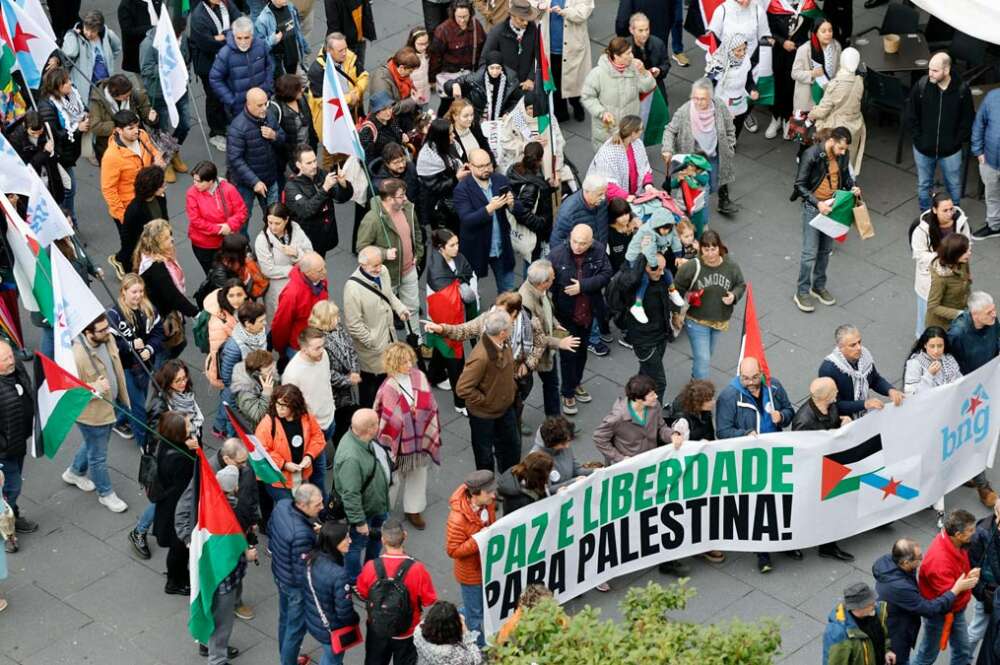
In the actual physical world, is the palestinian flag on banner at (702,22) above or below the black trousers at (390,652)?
above

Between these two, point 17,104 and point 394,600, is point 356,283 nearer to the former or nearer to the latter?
point 394,600

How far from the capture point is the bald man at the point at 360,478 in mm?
13336

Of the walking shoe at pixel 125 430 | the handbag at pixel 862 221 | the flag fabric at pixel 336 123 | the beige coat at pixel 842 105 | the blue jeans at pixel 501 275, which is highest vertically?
the flag fabric at pixel 336 123

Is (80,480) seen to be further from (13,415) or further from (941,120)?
(941,120)

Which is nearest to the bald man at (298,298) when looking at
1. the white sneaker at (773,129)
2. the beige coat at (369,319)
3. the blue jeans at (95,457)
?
the beige coat at (369,319)

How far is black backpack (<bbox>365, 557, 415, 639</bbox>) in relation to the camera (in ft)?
40.1

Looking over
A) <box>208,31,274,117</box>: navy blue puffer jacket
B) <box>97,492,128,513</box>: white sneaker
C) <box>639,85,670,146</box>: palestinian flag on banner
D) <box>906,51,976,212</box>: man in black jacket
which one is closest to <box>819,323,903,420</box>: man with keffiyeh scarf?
<box>906,51,976,212</box>: man in black jacket

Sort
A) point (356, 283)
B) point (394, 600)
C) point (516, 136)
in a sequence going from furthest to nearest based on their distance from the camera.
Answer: point (516, 136)
point (356, 283)
point (394, 600)

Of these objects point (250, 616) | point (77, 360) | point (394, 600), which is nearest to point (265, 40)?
point (77, 360)

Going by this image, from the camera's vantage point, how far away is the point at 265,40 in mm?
18812

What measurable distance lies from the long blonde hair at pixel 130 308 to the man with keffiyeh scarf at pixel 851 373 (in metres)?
5.12

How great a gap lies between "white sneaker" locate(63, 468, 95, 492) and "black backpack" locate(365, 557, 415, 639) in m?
3.62

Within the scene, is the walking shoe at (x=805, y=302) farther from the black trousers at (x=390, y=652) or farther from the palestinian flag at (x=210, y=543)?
the palestinian flag at (x=210, y=543)

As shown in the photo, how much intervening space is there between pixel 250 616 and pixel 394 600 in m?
2.03
